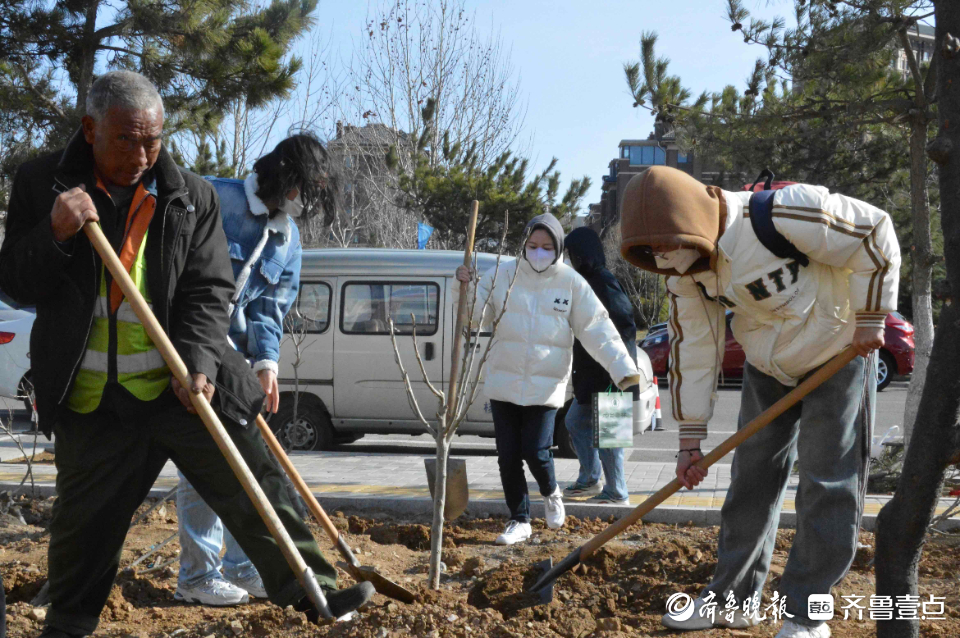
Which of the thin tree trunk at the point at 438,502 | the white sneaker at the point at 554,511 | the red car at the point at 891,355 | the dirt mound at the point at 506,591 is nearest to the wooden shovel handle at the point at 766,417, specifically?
the dirt mound at the point at 506,591

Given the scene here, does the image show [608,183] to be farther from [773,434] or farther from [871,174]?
[773,434]

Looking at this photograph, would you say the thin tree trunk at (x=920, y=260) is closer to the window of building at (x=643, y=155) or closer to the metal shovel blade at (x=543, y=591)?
the metal shovel blade at (x=543, y=591)

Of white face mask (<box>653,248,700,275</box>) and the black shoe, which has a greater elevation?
white face mask (<box>653,248,700,275</box>)

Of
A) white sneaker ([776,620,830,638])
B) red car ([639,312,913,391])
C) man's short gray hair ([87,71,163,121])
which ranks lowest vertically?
white sneaker ([776,620,830,638])

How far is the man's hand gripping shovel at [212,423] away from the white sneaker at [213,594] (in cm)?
86

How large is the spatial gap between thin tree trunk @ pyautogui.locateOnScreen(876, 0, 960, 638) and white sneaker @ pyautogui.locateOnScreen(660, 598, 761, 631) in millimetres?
1072

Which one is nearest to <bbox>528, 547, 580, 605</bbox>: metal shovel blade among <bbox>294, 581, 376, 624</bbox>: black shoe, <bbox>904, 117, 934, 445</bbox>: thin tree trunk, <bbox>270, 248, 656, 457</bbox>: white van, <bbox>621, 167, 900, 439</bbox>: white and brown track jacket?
<bbox>621, 167, 900, 439</bbox>: white and brown track jacket

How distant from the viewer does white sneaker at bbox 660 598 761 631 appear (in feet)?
10.8

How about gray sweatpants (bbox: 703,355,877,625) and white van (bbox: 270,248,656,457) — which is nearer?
gray sweatpants (bbox: 703,355,877,625)

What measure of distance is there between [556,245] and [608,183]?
55.7 metres

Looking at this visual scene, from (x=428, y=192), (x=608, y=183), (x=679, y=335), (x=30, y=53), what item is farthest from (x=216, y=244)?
(x=608, y=183)

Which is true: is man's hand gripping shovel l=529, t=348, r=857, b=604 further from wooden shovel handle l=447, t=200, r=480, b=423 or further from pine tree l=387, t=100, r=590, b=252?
pine tree l=387, t=100, r=590, b=252

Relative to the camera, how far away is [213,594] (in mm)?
3668

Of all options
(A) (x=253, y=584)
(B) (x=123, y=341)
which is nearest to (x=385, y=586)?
(A) (x=253, y=584)
